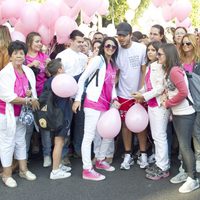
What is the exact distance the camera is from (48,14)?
17.3 ft

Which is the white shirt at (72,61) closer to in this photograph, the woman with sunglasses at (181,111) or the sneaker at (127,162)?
the woman with sunglasses at (181,111)

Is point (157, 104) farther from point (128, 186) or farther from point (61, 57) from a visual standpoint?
point (61, 57)

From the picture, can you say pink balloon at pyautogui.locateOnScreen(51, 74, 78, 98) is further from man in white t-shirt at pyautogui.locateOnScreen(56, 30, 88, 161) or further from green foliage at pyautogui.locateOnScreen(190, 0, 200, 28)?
green foliage at pyautogui.locateOnScreen(190, 0, 200, 28)

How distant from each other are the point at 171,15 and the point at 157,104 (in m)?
3.00

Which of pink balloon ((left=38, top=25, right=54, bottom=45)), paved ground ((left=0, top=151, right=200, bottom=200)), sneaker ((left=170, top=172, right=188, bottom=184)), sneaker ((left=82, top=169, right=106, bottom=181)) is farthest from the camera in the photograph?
pink balloon ((left=38, top=25, right=54, bottom=45))

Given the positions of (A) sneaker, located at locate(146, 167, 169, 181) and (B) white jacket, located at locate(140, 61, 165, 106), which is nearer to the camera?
(B) white jacket, located at locate(140, 61, 165, 106)

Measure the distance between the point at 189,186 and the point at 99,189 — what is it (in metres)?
0.98

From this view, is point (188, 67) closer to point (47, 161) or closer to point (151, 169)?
point (151, 169)

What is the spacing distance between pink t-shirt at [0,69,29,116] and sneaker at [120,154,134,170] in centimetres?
148

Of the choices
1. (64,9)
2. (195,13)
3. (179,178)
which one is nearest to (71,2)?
(64,9)

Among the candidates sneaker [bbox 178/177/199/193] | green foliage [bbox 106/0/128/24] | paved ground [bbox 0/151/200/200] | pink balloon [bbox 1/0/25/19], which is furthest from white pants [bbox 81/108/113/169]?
green foliage [bbox 106/0/128/24]

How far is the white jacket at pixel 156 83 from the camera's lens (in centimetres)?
422

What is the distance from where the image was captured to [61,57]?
4.61m

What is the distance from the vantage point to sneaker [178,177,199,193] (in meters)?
3.98
